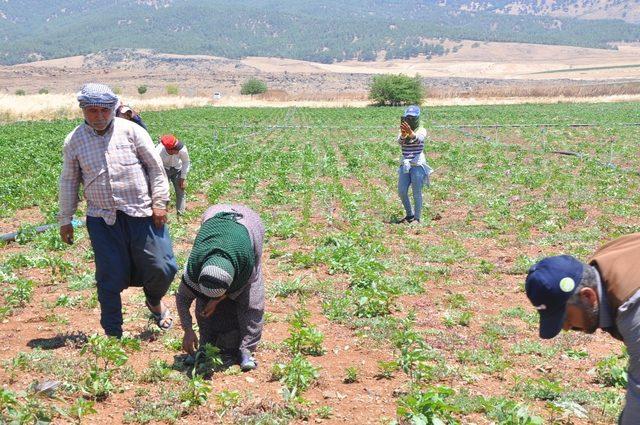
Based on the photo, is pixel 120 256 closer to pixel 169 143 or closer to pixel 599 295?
pixel 599 295

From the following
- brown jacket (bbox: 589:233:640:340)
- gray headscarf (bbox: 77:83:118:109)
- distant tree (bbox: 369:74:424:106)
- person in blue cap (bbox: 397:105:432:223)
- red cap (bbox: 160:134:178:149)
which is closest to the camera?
brown jacket (bbox: 589:233:640:340)

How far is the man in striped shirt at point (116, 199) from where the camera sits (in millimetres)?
5441

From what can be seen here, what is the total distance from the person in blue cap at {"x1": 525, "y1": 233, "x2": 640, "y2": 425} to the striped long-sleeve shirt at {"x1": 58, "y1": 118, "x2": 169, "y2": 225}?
11.4 ft

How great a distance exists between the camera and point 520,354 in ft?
18.8

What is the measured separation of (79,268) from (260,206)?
4.64 meters

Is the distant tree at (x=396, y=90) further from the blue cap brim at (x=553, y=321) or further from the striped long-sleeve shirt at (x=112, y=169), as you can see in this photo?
the blue cap brim at (x=553, y=321)

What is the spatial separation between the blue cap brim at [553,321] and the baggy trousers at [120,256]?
3480 millimetres

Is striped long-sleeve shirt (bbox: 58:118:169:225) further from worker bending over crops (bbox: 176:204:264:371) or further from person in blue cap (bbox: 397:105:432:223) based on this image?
person in blue cap (bbox: 397:105:432:223)

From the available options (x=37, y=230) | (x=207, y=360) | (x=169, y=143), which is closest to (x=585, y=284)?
(x=207, y=360)

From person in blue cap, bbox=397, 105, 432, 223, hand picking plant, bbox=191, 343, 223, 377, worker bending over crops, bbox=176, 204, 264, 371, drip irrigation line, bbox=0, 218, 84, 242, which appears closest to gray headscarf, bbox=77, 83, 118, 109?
worker bending over crops, bbox=176, 204, 264, 371

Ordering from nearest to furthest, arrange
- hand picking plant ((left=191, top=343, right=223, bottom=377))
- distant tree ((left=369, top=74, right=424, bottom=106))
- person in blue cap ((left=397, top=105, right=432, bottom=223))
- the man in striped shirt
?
hand picking plant ((left=191, top=343, right=223, bottom=377)) < the man in striped shirt < person in blue cap ((left=397, top=105, right=432, bottom=223)) < distant tree ((left=369, top=74, right=424, bottom=106))

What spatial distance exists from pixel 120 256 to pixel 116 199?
1.44 feet

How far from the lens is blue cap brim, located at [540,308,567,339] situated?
2812mm

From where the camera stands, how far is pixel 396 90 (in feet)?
214
